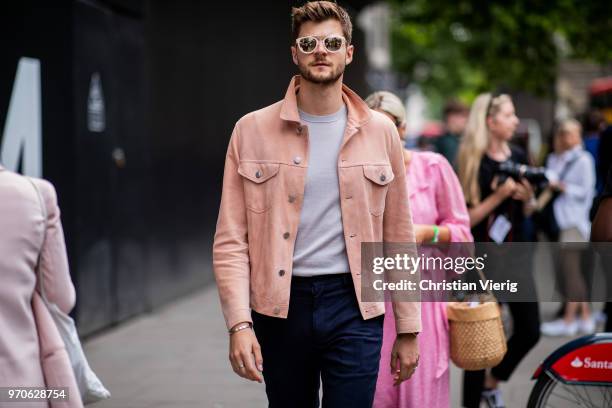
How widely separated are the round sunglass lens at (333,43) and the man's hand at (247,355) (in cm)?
94

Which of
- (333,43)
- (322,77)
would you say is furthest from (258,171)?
(333,43)

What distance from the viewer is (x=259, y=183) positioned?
12.0 feet

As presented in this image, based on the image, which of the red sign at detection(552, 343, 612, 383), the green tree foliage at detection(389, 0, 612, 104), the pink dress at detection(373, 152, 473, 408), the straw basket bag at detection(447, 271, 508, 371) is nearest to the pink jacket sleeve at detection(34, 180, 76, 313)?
the pink dress at detection(373, 152, 473, 408)

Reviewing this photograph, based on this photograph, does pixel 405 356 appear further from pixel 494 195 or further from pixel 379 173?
pixel 494 195

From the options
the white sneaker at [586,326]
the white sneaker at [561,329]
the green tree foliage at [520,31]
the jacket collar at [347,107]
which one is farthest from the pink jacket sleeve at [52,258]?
the green tree foliage at [520,31]

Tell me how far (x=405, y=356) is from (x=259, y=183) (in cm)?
77

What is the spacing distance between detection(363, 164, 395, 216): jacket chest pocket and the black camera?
8.44ft

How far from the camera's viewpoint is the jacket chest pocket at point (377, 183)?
12.2ft

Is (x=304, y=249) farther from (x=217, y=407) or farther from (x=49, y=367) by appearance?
(x=217, y=407)

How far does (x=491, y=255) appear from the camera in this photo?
607 cm

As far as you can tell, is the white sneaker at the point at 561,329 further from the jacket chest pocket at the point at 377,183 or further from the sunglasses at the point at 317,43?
the sunglasses at the point at 317,43

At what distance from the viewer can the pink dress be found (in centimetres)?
475

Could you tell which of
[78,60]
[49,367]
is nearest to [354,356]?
[49,367]

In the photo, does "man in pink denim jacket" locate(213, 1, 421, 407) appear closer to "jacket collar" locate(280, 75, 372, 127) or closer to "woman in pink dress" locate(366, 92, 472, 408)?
"jacket collar" locate(280, 75, 372, 127)
